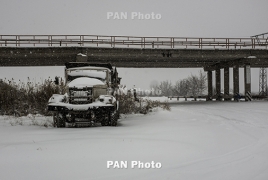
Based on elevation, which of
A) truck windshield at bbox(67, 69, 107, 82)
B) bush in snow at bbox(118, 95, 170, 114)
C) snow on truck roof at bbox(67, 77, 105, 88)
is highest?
truck windshield at bbox(67, 69, 107, 82)

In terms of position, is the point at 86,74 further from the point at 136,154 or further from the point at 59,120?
the point at 136,154

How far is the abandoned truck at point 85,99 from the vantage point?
9055 mm

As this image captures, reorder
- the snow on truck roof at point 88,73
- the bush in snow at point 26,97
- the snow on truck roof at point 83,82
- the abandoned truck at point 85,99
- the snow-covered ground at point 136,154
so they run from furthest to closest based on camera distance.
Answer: the bush in snow at point 26,97 < the snow on truck roof at point 88,73 < the snow on truck roof at point 83,82 < the abandoned truck at point 85,99 < the snow-covered ground at point 136,154

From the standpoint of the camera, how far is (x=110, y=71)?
1107 centimetres

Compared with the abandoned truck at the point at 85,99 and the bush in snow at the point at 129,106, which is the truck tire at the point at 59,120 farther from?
the bush in snow at the point at 129,106

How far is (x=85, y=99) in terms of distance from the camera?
962cm

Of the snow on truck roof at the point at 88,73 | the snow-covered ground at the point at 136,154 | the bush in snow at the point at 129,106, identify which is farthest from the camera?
the bush in snow at the point at 129,106

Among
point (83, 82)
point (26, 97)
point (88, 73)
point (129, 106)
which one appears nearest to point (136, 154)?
point (83, 82)

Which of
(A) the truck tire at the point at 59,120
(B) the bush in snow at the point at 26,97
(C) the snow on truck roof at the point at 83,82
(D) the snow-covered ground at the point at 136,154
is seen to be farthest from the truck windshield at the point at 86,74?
(D) the snow-covered ground at the point at 136,154

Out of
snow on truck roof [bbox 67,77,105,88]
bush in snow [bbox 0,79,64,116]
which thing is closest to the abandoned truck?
snow on truck roof [bbox 67,77,105,88]

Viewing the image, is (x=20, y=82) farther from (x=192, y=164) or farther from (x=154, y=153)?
(x=192, y=164)

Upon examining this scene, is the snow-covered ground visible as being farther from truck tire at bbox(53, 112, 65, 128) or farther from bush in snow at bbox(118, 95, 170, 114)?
bush in snow at bbox(118, 95, 170, 114)

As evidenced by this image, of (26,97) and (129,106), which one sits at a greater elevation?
(26,97)

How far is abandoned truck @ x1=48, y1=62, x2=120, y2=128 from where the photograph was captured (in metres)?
9.05
